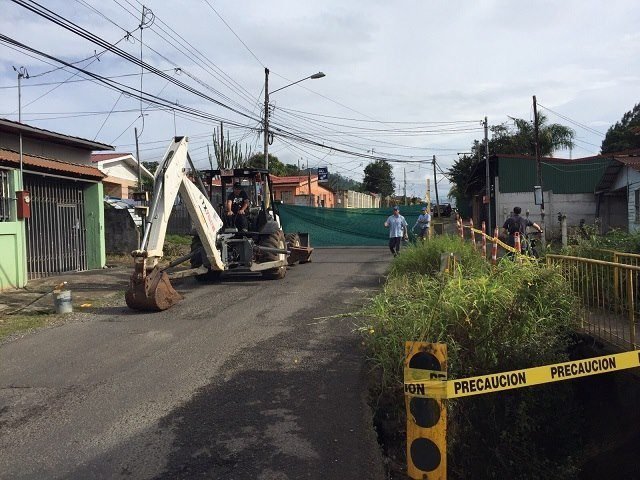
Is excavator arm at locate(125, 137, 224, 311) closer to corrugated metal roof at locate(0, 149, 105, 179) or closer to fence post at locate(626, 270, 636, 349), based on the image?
corrugated metal roof at locate(0, 149, 105, 179)

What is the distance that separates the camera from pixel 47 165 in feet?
44.6

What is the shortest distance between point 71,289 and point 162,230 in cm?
400

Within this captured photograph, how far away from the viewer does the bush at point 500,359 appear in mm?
4293

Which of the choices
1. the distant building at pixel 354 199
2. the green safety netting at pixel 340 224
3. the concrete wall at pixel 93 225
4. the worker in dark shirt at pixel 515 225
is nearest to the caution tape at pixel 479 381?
the worker in dark shirt at pixel 515 225

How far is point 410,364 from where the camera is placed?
3145mm

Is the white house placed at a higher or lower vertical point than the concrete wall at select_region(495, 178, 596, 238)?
higher

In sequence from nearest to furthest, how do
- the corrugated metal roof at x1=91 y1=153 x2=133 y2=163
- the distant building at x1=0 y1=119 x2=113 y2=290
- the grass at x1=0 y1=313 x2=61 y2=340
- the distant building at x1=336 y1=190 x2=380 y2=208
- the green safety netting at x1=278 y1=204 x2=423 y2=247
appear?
1. the grass at x1=0 y1=313 x2=61 y2=340
2. the distant building at x1=0 y1=119 x2=113 y2=290
3. the green safety netting at x1=278 y1=204 x2=423 y2=247
4. the corrugated metal roof at x1=91 y1=153 x2=133 y2=163
5. the distant building at x1=336 y1=190 x2=380 y2=208

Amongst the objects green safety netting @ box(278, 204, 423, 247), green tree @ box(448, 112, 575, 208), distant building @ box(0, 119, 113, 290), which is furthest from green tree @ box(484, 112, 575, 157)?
distant building @ box(0, 119, 113, 290)

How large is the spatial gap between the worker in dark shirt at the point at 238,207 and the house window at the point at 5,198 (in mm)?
4700

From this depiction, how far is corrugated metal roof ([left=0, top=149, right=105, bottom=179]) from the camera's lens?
12219 mm

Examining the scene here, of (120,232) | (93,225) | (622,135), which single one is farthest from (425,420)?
(622,135)

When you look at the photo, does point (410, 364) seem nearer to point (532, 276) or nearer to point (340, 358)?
point (532, 276)

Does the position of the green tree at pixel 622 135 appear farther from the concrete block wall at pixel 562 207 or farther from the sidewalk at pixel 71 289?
the sidewalk at pixel 71 289

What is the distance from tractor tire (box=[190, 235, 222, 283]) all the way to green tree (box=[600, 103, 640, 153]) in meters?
43.0
